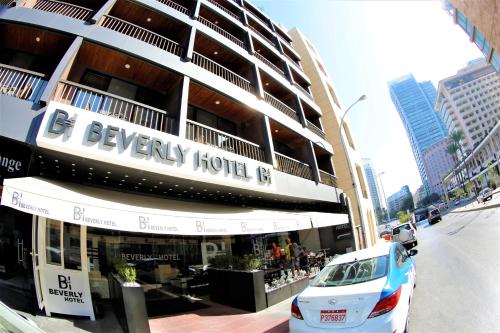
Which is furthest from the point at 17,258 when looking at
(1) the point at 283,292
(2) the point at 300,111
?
(2) the point at 300,111

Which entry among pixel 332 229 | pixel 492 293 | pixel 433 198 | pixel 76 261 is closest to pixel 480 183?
pixel 433 198

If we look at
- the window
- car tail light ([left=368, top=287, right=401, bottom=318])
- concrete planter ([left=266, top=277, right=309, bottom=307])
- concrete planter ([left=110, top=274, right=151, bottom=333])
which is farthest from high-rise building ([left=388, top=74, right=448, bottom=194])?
the window

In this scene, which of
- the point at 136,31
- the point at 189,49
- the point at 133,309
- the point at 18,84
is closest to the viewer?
the point at 133,309

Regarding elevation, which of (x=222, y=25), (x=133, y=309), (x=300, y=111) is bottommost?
(x=133, y=309)

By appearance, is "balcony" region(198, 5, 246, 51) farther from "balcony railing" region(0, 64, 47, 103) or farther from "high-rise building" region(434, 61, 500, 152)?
"high-rise building" region(434, 61, 500, 152)

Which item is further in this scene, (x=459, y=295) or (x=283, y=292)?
(x=283, y=292)

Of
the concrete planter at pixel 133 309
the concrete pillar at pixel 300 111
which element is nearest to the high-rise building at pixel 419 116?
the concrete pillar at pixel 300 111

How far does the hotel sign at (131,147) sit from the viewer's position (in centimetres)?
654

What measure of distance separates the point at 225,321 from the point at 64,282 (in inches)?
169

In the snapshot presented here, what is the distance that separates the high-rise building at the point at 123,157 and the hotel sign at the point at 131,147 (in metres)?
0.03

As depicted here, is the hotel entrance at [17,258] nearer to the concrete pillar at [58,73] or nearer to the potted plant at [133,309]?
the potted plant at [133,309]

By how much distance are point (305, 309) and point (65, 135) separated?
255 inches

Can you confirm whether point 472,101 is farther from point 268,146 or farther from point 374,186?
point 268,146

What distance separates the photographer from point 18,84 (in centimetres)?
769
